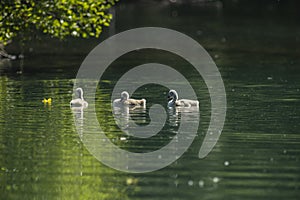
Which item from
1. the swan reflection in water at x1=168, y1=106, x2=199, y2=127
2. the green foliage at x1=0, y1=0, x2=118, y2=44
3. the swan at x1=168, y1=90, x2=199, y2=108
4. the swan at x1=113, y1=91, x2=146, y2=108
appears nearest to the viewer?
the swan reflection in water at x1=168, y1=106, x2=199, y2=127

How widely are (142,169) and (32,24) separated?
544 inches

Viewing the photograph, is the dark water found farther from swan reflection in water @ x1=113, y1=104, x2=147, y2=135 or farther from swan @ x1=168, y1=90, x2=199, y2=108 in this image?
swan @ x1=168, y1=90, x2=199, y2=108

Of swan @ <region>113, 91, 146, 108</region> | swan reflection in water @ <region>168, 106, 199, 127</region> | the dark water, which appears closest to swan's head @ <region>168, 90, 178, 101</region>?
the dark water

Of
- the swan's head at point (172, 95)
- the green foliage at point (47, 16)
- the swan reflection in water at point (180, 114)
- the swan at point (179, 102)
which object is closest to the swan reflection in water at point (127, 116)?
the swan reflection in water at point (180, 114)

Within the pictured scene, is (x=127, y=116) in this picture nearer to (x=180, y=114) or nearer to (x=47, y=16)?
(x=180, y=114)

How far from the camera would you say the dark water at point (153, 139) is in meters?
13.3

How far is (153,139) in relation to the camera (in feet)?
55.3

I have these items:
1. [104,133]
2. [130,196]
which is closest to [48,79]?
[104,133]

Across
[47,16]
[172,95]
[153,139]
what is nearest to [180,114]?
[172,95]

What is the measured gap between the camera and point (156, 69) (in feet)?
98.1

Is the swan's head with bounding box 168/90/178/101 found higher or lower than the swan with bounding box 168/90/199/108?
higher

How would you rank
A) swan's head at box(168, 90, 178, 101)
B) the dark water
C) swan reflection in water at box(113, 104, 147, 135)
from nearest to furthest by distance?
the dark water → swan reflection in water at box(113, 104, 147, 135) → swan's head at box(168, 90, 178, 101)

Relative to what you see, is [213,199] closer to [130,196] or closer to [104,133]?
[130,196]

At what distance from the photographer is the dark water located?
43.5 ft
